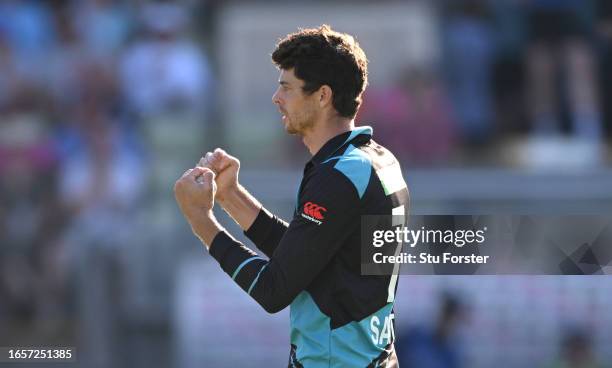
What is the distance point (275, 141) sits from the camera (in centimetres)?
946

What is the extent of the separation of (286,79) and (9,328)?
5729mm

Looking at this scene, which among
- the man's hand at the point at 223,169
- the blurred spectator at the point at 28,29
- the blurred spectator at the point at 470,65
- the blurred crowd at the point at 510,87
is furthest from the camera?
the blurred spectator at the point at 28,29

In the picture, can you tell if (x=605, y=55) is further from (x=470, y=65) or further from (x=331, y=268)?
(x=331, y=268)

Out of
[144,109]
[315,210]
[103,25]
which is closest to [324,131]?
[315,210]

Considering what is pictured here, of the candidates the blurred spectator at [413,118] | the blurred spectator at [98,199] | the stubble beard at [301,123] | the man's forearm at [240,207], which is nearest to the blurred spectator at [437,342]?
the blurred spectator at [413,118]

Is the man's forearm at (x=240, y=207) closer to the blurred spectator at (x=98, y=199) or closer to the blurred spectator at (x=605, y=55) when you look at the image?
the blurred spectator at (x=98, y=199)

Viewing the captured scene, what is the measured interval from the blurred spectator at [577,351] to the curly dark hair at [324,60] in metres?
4.82

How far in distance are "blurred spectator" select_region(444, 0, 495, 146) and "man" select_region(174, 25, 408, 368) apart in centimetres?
597

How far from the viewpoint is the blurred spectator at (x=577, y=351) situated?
8172mm

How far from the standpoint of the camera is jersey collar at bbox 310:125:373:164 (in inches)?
150

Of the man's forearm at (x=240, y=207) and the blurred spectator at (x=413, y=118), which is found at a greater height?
the blurred spectator at (x=413, y=118)

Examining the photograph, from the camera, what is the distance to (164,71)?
9.84m

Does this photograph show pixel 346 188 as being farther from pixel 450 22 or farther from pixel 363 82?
pixel 450 22

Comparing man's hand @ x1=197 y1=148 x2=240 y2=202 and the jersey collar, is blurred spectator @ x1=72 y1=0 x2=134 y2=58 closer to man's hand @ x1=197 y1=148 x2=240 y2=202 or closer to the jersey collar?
man's hand @ x1=197 y1=148 x2=240 y2=202
